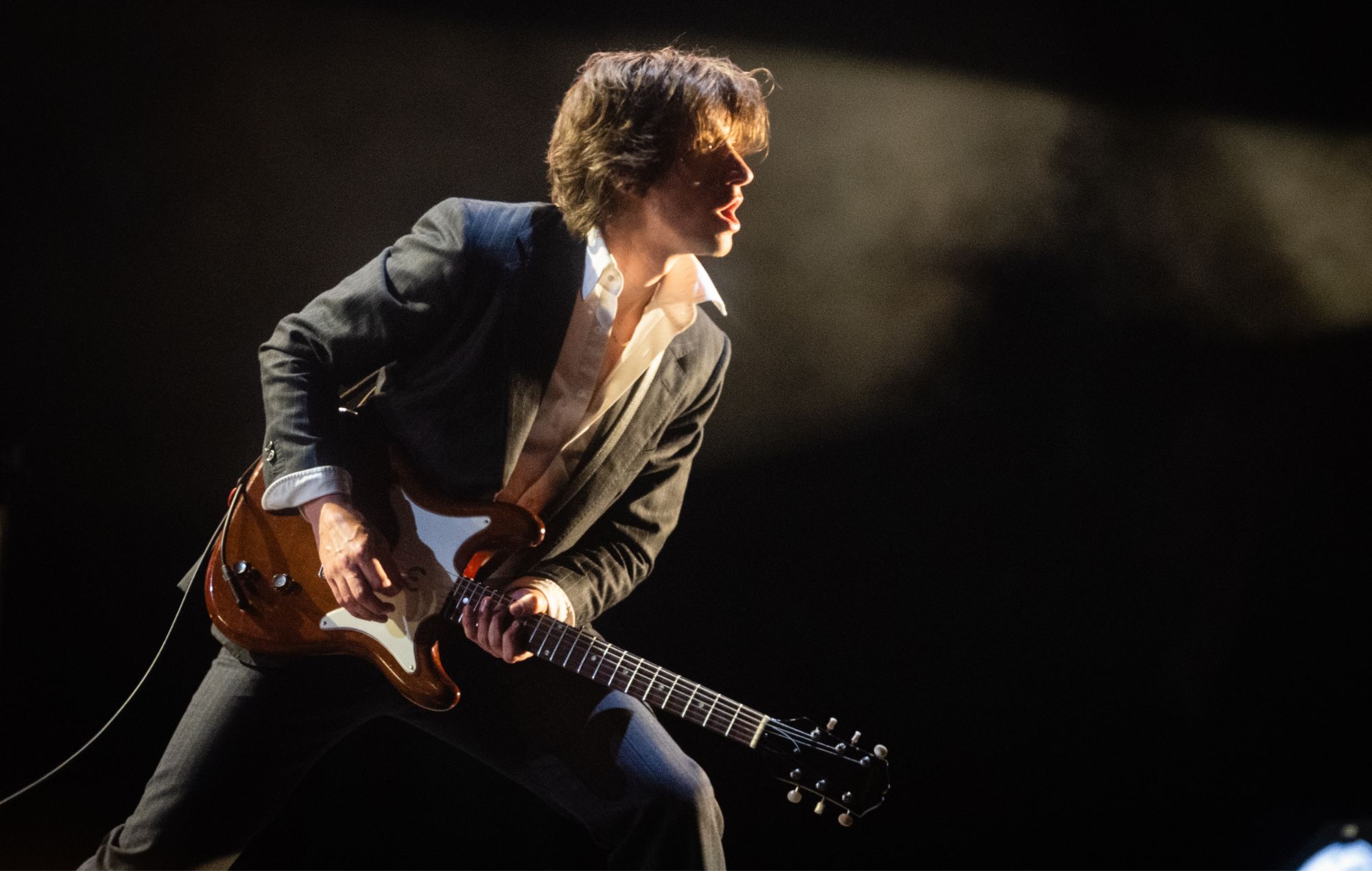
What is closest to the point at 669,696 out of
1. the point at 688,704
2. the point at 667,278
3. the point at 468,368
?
the point at 688,704

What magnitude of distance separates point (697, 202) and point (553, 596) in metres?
0.90

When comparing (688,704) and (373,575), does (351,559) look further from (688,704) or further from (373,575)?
(688,704)

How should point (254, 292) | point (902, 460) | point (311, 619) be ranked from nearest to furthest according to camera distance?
point (311, 619) < point (254, 292) < point (902, 460)

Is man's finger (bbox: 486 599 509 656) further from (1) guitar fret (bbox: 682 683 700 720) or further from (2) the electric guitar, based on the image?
(1) guitar fret (bbox: 682 683 700 720)

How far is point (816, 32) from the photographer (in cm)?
267

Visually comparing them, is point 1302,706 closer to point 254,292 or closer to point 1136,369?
point 1136,369

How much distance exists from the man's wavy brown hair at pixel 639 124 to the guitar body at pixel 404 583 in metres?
0.65

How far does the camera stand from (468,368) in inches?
86.1

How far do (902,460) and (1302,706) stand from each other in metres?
1.28

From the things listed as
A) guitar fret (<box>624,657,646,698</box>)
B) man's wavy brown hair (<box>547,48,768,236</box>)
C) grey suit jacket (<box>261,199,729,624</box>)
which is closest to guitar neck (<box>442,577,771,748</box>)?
guitar fret (<box>624,657,646,698</box>)

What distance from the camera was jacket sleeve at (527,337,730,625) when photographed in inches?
89.3

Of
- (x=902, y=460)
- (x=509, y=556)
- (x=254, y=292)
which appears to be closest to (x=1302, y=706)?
(x=902, y=460)

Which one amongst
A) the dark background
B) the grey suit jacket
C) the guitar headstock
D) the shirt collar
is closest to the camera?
the guitar headstock

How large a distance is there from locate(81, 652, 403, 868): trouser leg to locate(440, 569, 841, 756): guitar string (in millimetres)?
269
